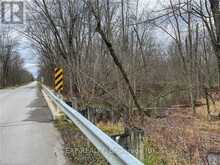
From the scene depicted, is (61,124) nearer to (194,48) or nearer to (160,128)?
(160,128)

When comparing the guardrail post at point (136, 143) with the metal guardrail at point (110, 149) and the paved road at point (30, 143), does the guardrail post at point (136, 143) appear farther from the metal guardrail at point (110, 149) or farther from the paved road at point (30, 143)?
the paved road at point (30, 143)

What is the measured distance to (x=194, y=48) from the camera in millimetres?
32281

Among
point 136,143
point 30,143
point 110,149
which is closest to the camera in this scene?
point 110,149

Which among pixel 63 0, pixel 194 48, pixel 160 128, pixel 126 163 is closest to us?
pixel 126 163

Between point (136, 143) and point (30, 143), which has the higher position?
point (136, 143)

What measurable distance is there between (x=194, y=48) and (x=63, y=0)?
64.4ft

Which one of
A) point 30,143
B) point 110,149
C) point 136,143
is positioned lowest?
point 30,143

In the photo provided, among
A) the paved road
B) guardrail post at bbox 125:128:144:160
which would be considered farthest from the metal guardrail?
the paved road

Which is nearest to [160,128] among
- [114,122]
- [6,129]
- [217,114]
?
[114,122]

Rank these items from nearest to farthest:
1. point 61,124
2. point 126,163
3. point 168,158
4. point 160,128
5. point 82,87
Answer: point 126,163 → point 168,158 → point 160,128 → point 61,124 → point 82,87

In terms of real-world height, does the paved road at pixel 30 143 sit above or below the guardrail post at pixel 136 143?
below

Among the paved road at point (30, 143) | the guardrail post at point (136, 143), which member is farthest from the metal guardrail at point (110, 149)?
the paved road at point (30, 143)

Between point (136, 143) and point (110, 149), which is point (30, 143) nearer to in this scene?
point (136, 143)

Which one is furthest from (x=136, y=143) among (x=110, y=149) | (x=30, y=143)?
(x=30, y=143)
